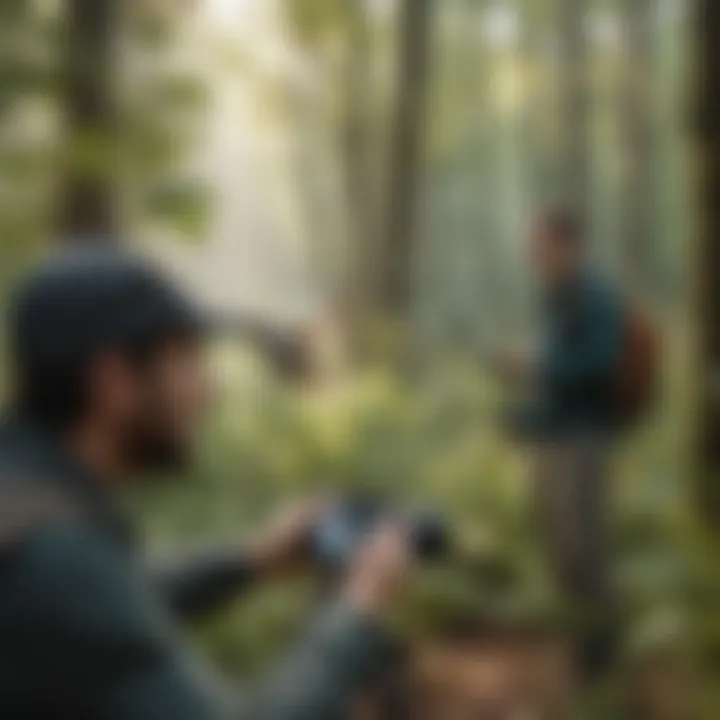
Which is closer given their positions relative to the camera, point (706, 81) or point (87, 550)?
point (87, 550)

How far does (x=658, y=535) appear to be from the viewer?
1592 mm

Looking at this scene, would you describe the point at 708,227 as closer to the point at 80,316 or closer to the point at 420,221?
the point at 420,221

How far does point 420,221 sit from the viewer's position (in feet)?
5.28

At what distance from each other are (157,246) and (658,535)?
2.05 feet

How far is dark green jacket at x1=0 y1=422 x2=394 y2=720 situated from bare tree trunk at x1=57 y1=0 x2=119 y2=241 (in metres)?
0.66

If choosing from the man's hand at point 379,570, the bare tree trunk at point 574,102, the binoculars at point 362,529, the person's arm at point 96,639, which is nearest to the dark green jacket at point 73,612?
the person's arm at point 96,639

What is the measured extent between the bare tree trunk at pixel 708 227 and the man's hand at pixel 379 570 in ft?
1.47

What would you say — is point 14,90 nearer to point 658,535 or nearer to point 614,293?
point 614,293

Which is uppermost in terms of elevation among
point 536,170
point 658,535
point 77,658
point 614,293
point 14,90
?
point 14,90

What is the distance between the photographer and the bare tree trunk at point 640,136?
61.3 inches

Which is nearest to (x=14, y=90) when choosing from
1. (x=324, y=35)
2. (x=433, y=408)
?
(x=324, y=35)

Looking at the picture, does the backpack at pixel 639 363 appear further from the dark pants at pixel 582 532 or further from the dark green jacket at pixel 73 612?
the dark green jacket at pixel 73 612

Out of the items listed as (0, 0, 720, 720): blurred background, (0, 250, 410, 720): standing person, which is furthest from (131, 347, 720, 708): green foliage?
(0, 250, 410, 720): standing person

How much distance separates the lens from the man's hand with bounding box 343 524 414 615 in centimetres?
114
